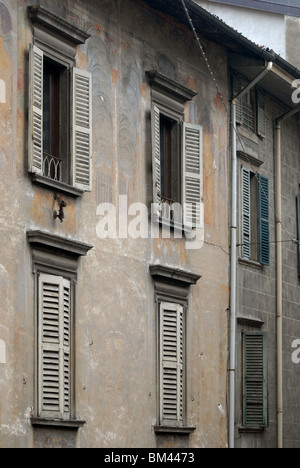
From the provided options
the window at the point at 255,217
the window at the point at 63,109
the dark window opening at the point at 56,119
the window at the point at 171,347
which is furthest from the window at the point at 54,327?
the window at the point at 255,217

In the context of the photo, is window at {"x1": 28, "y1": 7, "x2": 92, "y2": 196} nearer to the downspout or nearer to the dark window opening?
the dark window opening

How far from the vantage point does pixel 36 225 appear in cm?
1623

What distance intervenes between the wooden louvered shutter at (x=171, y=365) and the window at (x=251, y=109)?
178 inches

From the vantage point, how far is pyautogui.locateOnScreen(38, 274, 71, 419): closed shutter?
16.0 m

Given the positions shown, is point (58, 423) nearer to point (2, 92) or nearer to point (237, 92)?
point (2, 92)

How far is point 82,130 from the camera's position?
17.3 metres

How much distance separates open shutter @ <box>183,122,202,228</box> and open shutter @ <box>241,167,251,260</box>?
1964 mm

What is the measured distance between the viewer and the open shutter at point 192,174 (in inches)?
786

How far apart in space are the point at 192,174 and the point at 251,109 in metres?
3.37

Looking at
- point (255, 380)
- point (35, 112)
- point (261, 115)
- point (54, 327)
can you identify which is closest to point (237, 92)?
point (261, 115)

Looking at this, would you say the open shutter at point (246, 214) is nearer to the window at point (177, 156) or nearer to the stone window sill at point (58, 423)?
the window at point (177, 156)
